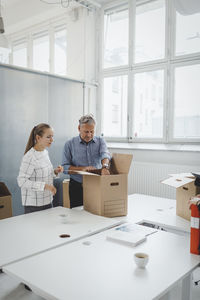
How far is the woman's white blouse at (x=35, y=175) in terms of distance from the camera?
2211 mm

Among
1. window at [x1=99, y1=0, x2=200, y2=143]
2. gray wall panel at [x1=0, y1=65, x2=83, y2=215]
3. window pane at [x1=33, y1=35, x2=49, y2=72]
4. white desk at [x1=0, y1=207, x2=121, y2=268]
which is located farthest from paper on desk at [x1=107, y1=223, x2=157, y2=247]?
window pane at [x1=33, y1=35, x2=49, y2=72]

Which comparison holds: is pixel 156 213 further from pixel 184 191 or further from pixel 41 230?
pixel 41 230

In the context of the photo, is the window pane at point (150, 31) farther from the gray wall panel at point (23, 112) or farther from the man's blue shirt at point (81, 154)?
the man's blue shirt at point (81, 154)

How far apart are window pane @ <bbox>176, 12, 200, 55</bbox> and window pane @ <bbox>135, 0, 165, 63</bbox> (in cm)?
26

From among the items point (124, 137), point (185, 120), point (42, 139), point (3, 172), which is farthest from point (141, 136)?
point (42, 139)

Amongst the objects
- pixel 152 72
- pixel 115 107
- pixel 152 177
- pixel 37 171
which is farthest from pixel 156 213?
pixel 115 107

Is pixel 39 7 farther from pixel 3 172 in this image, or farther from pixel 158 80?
pixel 3 172

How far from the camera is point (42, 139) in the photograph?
233 centimetres

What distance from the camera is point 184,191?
2.11 m

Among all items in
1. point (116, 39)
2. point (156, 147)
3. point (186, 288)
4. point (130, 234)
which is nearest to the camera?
point (186, 288)

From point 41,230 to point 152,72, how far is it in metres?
3.49

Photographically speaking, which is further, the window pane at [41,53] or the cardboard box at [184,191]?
the window pane at [41,53]

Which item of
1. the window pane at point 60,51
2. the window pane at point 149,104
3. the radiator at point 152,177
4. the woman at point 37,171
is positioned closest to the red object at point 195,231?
the woman at point 37,171

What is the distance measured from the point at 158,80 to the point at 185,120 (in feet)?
2.58
